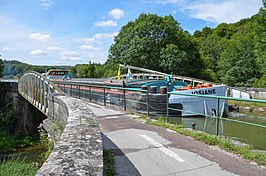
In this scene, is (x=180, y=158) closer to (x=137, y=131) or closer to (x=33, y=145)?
(x=137, y=131)

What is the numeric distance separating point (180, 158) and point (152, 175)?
0.98m

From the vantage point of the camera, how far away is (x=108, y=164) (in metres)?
4.71

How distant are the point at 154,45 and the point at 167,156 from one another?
34553mm

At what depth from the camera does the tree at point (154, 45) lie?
122ft

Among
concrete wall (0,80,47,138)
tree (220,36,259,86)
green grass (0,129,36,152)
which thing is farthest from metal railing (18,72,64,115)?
tree (220,36,259,86)

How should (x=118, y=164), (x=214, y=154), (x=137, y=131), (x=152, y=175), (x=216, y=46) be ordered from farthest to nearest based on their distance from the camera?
(x=216, y=46)
(x=137, y=131)
(x=214, y=154)
(x=118, y=164)
(x=152, y=175)

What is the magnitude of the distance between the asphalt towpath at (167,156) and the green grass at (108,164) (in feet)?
0.30

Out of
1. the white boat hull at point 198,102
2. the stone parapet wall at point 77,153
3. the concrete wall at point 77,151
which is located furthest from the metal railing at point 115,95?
the stone parapet wall at point 77,153

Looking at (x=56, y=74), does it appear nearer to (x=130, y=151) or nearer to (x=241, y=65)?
(x=241, y=65)

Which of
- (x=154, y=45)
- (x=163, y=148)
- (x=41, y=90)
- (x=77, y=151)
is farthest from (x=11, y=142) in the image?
(x=154, y=45)

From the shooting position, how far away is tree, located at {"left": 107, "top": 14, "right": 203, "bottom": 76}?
1463 inches

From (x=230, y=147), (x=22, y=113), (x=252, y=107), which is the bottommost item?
(x=22, y=113)

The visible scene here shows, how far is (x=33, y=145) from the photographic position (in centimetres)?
2155

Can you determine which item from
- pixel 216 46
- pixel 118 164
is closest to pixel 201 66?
pixel 216 46
